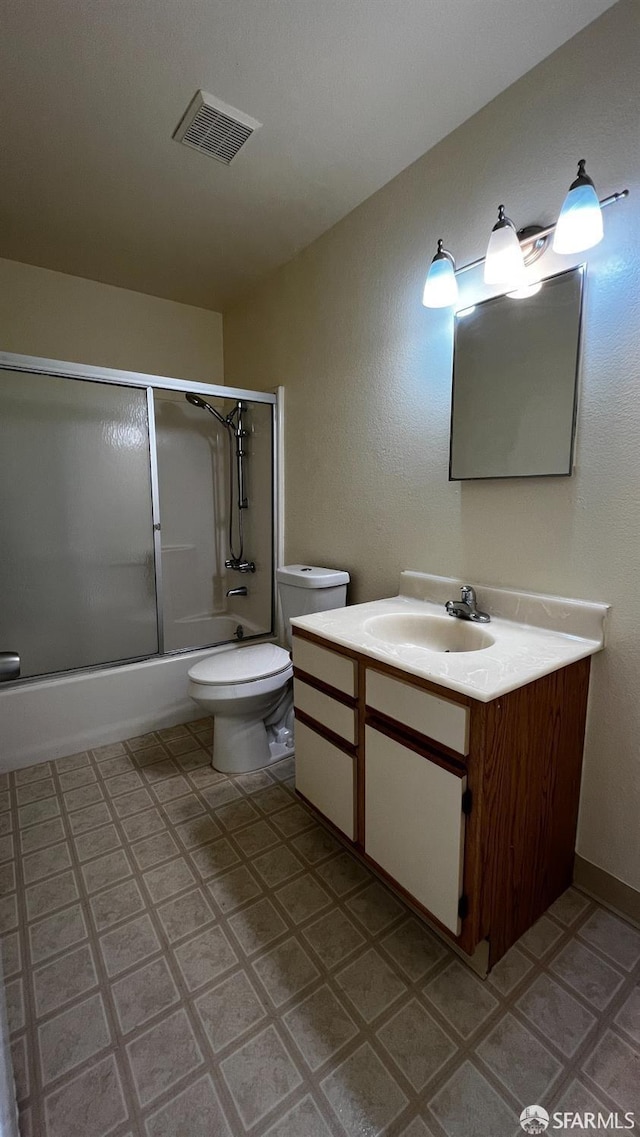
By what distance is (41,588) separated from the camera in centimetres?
245

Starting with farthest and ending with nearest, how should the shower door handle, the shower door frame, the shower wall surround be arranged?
the shower wall surround → the shower door frame → the shower door handle

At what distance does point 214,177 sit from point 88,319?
1264 mm

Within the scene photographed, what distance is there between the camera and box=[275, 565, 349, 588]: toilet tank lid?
6.54ft

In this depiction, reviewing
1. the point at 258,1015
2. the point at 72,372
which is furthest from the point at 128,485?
the point at 258,1015

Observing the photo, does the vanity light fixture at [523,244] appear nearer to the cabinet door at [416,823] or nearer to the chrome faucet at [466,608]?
the chrome faucet at [466,608]

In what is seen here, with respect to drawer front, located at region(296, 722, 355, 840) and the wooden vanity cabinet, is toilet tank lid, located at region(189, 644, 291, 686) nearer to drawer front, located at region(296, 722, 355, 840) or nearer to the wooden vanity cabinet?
drawer front, located at region(296, 722, 355, 840)

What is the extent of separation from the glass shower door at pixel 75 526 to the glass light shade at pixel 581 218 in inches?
75.3

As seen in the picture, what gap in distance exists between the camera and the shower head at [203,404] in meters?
2.51

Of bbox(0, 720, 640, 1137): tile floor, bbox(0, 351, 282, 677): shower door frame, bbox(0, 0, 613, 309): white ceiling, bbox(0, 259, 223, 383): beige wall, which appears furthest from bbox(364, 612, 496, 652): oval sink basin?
bbox(0, 259, 223, 383): beige wall

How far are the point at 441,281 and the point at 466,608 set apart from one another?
3.39ft

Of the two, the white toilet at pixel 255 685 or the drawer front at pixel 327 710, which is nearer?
the drawer front at pixel 327 710

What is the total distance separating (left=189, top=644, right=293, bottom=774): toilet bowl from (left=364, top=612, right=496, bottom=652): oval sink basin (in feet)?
1.98

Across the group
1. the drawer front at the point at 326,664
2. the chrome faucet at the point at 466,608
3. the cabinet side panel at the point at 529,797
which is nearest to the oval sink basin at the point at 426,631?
the chrome faucet at the point at 466,608

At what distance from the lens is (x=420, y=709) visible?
3.61ft
